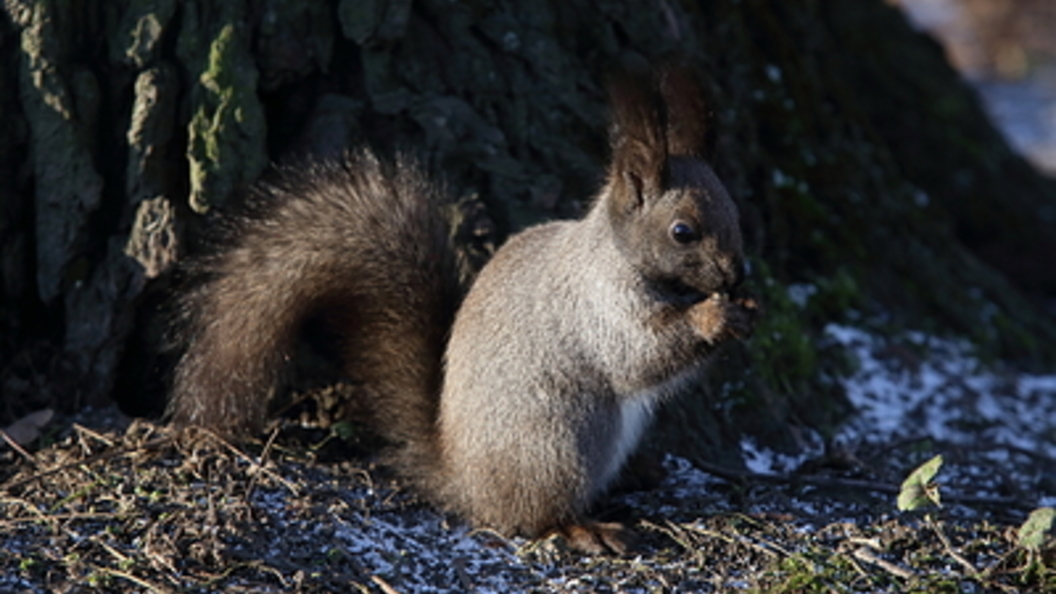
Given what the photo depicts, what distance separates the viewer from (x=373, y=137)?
3355mm

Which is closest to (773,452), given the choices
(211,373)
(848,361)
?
(848,361)

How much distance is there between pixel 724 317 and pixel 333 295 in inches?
40.9

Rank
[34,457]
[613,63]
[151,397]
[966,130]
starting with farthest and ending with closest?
[966,130] < [613,63] < [151,397] < [34,457]

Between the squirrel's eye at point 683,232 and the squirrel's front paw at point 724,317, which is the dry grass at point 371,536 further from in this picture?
the squirrel's eye at point 683,232

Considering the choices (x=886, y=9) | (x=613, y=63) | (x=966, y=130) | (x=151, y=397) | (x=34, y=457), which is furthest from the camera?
(x=886, y=9)

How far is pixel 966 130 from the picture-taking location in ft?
17.5

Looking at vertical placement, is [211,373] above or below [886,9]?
→ below

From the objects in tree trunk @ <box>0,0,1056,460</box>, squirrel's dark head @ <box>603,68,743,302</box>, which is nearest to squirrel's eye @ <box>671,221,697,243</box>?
squirrel's dark head @ <box>603,68,743,302</box>

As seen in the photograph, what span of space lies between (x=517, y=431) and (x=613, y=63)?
1.25 m

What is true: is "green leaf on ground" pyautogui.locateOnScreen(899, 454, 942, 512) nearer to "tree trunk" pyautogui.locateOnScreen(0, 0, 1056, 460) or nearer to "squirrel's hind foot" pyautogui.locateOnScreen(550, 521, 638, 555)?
"squirrel's hind foot" pyautogui.locateOnScreen(550, 521, 638, 555)

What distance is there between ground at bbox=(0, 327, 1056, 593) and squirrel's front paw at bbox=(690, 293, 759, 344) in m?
0.47

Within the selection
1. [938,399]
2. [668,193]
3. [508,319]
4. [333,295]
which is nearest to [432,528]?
[508,319]

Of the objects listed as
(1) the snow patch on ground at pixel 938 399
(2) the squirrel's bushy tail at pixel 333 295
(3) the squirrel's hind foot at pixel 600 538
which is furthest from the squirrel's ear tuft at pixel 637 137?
(1) the snow patch on ground at pixel 938 399

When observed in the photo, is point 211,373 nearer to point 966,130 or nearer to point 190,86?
point 190,86
